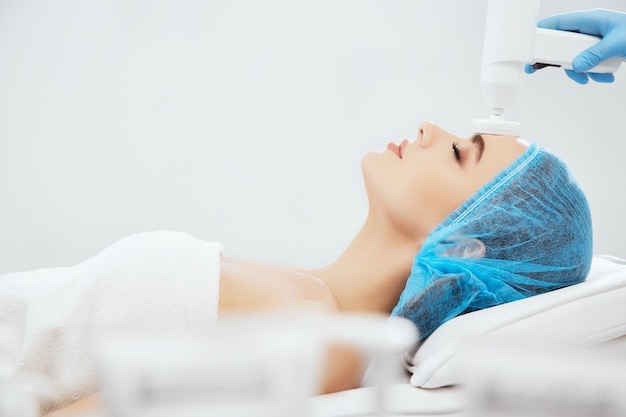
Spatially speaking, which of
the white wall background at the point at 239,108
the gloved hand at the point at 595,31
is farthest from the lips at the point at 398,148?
the white wall background at the point at 239,108

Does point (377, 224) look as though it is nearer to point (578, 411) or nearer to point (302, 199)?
point (302, 199)

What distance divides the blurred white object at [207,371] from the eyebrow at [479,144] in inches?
44.5

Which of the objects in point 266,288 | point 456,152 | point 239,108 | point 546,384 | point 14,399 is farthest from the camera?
point 239,108

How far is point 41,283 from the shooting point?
1418 mm

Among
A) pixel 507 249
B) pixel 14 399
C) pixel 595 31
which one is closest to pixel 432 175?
pixel 507 249

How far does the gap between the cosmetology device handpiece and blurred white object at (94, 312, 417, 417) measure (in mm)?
1167

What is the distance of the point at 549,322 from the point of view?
1280mm

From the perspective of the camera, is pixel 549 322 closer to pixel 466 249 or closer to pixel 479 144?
pixel 466 249

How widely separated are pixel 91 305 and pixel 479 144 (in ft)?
2.76

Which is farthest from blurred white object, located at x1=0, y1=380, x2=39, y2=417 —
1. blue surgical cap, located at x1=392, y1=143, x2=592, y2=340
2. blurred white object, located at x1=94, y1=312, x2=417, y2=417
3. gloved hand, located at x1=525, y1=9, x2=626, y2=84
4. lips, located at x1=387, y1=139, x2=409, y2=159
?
gloved hand, located at x1=525, y1=9, x2=626, y2=84

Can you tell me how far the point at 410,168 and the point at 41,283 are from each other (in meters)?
0.77

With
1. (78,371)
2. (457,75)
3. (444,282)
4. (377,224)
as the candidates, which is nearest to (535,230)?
(444,282)

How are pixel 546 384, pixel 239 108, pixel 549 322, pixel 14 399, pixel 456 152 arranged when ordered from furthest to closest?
pixel 239 108 → pixel 456 152 → pixel 549 322 → pixel 14 399 → pixel 546 384

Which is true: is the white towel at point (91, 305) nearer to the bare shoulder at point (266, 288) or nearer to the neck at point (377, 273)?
the bare shoulder at point (266, 288)
